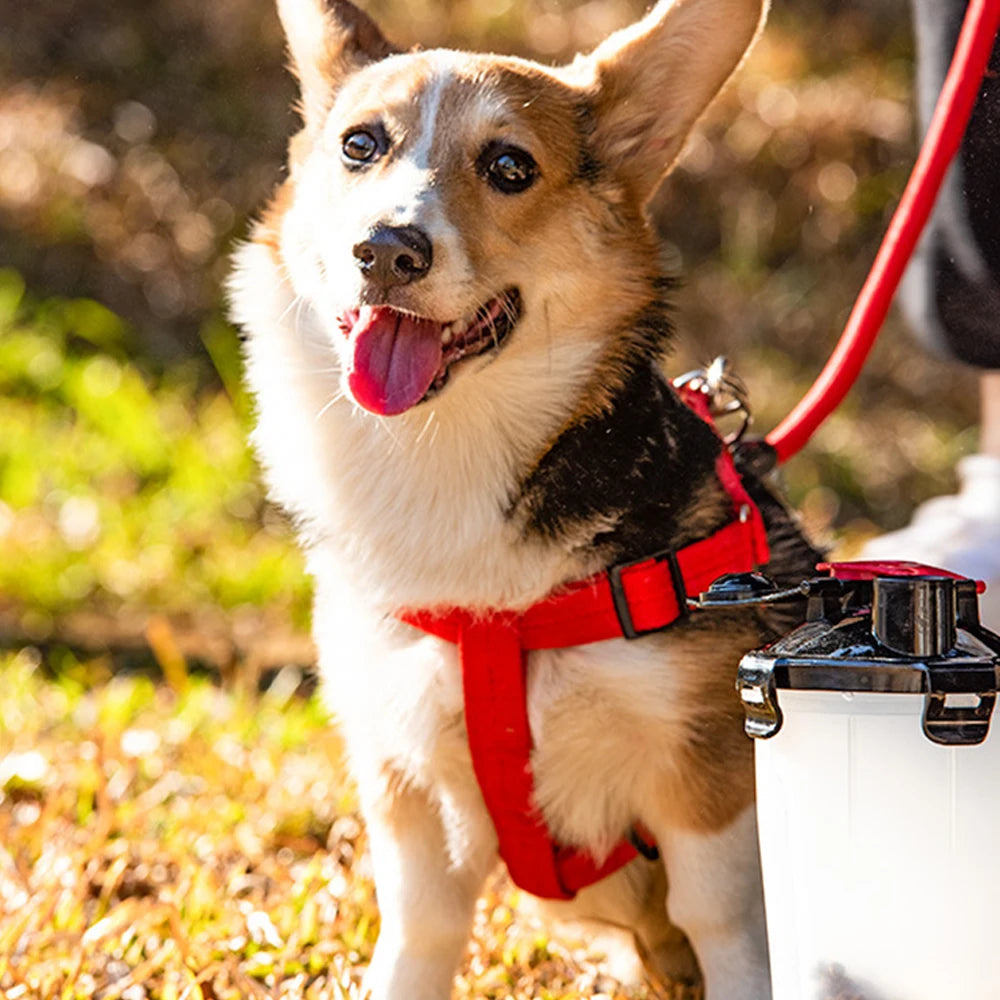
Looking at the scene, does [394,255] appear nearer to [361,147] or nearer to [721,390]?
[361,147]

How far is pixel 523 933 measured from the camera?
2730 millimetres

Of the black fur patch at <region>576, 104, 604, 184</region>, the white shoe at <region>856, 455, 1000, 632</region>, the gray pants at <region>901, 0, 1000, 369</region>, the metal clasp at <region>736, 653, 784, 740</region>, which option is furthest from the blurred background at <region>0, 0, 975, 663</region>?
the metal clasp at <region>736, 653, 784, 740</region>

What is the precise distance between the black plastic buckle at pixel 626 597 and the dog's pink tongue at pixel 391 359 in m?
0.37

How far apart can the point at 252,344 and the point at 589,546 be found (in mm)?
665

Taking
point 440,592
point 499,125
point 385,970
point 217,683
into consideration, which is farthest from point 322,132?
point 217,683

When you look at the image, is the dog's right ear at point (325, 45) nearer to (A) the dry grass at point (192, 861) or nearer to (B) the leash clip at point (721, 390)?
(B) the leash clip at point (721, 390)

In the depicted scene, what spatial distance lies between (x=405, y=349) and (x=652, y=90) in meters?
0.64

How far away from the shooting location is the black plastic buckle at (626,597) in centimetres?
217

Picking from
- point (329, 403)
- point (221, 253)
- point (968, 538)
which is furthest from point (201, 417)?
point (329, 403)

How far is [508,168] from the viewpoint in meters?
2.37

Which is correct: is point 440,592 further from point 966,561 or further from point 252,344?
point 966,561

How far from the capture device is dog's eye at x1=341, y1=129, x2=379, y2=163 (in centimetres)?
241

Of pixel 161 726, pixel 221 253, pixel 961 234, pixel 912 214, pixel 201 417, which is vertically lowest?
pixel 201 417

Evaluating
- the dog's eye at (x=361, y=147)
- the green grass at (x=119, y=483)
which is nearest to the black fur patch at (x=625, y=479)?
the dog's eye at (x=361, y=147)
